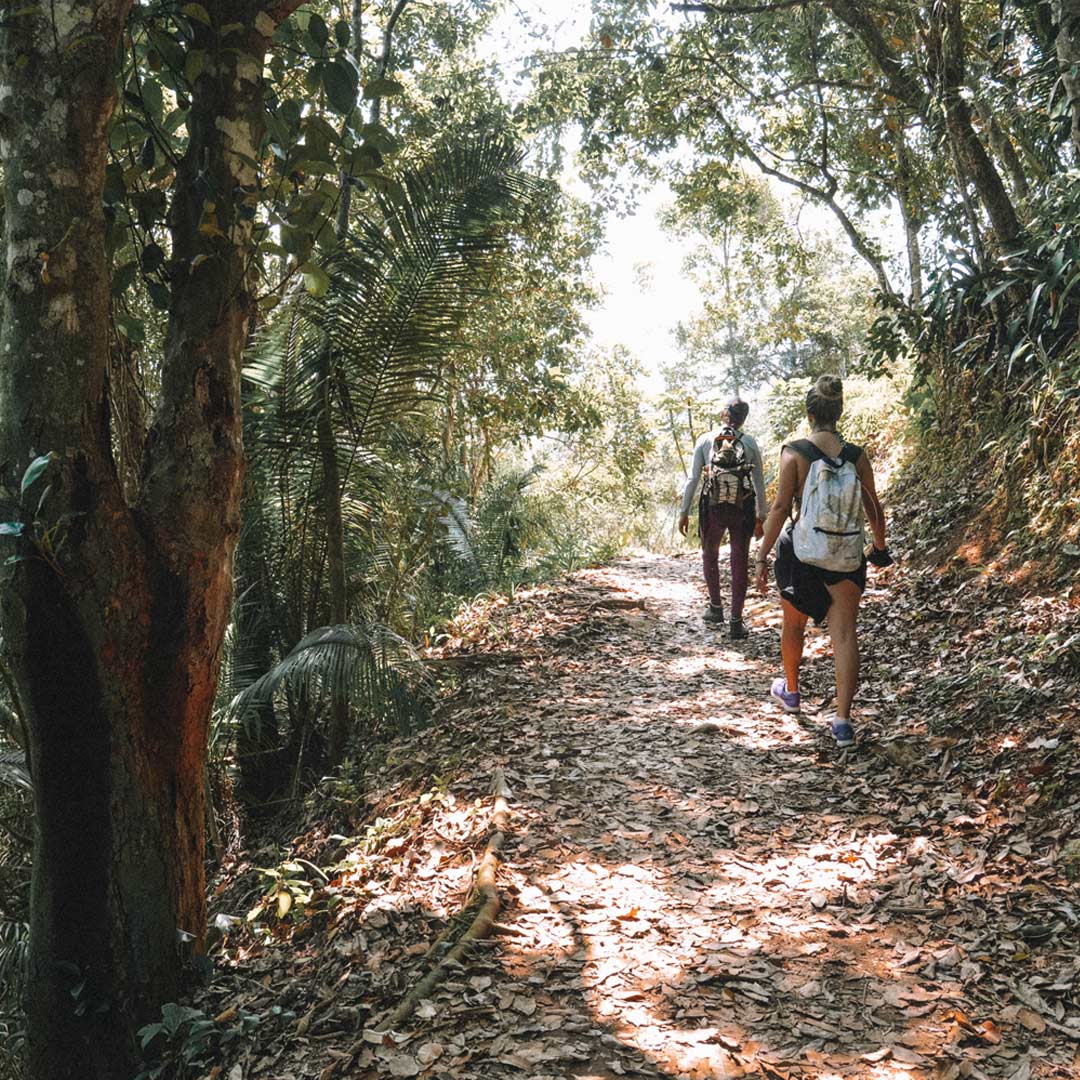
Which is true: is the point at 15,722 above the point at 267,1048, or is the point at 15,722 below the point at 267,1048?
above

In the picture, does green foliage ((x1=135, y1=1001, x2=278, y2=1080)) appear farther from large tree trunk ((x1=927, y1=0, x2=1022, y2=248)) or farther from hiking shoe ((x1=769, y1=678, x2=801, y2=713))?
large tree trunk ((x1=927, y1=0, x2=1022, y2=248))

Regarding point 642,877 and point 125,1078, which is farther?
point 642,877

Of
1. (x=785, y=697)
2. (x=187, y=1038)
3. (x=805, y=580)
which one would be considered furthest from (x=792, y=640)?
(x=187, y=1038)

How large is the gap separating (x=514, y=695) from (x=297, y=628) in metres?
1.71

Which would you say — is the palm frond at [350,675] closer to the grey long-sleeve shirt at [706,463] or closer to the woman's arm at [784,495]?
the woman's arm at [784,495]

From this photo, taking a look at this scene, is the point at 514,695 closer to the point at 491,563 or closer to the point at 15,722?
the point at 15,722

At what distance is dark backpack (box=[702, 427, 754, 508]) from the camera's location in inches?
317

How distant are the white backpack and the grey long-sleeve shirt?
272 centimetres

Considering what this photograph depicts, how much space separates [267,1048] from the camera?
3.15 meters

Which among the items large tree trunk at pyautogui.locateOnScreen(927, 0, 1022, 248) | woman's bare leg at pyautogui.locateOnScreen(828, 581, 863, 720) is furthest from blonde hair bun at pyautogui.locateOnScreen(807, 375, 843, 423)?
large tree trunk at pyautogui.locateOnScreen(927, 0, 1022, 248)

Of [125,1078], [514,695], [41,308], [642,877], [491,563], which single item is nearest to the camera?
[41,308]

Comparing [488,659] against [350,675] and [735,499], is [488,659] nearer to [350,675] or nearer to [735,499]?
[350,675]

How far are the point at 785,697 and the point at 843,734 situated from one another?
0.79m

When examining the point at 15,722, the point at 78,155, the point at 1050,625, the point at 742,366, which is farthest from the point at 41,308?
the point at 742,366
